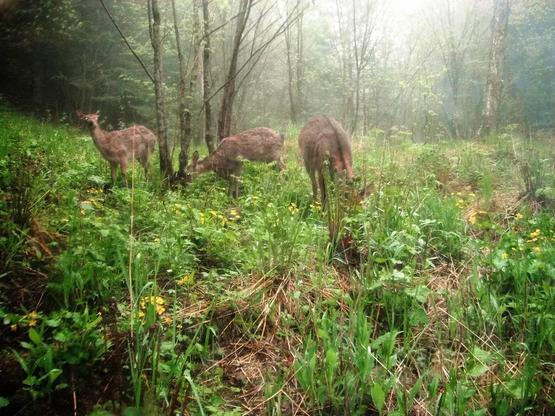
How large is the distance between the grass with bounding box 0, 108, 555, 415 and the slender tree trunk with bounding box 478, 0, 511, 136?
34.2 feet

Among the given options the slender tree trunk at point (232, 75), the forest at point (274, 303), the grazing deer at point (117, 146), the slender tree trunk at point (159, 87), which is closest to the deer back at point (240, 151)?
the slender tree trunk at point (232, 75)

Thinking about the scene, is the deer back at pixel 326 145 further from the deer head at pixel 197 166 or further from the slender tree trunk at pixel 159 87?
the slender tree trunk at pixel 159 87

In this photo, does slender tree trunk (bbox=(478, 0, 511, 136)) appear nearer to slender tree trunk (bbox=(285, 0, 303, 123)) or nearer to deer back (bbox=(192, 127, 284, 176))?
slender tree trunk (bbox=(285, 0, 303, 123))

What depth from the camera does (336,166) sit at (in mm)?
5840

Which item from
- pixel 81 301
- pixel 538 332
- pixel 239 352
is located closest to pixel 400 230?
pixel 538 332

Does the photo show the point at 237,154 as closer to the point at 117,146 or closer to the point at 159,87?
the point at 117,146

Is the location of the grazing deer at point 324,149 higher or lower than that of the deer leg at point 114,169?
higher

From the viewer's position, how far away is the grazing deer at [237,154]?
7.73 meters

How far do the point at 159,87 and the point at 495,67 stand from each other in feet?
39.3

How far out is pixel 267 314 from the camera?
2.82 metres

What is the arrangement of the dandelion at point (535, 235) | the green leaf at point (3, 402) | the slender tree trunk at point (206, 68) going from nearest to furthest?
the green leaf at point (3, 402) < the dandelion at point (535, 235) < the slender tree trunk at point (206, 68)

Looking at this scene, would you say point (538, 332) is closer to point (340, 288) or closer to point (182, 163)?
point (340, 288)

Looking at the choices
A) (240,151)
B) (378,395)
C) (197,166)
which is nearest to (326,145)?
(240,151)

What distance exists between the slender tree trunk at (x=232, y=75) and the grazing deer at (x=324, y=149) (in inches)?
69.7
